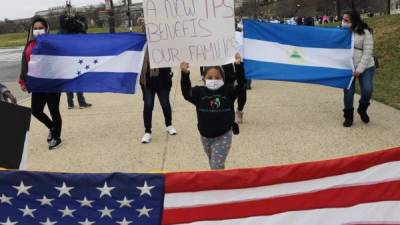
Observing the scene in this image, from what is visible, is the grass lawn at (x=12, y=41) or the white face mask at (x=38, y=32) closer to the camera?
the white face mask at (x=38, y=32)

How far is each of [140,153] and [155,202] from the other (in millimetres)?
3436

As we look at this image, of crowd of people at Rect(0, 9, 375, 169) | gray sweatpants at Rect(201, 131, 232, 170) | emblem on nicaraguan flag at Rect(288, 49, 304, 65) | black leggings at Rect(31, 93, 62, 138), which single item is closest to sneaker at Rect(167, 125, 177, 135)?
crowd of people at Rect(0, 9, 375, 169)

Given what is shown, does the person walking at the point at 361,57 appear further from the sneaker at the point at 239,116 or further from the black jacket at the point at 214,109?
the black jacket at the point at 214,109

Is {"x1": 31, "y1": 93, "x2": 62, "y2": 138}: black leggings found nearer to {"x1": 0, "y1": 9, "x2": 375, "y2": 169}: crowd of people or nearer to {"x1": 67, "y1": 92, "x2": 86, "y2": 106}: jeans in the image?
{"x1": 0, "y1": 9, "x2": 375, "y2": 169}: crowd of people

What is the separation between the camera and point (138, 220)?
110 inches

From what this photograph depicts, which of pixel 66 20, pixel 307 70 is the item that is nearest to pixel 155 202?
pixel 307 70

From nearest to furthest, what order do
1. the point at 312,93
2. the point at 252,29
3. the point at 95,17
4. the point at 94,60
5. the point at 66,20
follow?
the point at 94,60, the point at 252,29, the point at 66,20, the point at 312,93, the point at 95,17

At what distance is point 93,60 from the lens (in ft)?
19.0

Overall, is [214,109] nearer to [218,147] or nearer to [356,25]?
[218,147]

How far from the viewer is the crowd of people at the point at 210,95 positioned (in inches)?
167

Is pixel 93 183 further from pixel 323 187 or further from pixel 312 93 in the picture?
pixel 312 93

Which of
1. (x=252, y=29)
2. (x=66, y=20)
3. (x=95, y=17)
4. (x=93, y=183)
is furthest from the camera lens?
(x=95, y=17)

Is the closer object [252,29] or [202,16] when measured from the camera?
[202,16]

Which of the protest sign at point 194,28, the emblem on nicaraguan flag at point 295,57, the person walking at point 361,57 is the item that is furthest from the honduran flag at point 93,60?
the person walking at point 361,57
